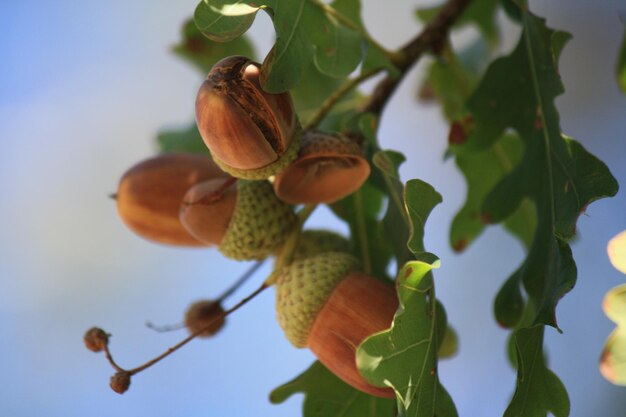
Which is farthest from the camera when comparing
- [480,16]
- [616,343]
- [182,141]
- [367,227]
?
[480,16]

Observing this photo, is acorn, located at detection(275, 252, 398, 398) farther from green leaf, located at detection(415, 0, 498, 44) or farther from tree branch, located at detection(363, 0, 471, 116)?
green leaf, located at detection(415, 0, 498, 44)

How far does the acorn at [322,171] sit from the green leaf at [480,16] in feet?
2.30

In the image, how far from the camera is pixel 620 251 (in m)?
0.84

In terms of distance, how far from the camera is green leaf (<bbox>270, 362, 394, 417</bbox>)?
3.56 feet

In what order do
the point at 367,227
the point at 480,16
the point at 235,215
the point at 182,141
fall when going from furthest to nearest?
the point at 480,16 < the point at 182,141 < the point at 367,227 < the point at 235,215

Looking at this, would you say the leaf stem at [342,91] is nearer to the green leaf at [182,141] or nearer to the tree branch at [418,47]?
the tree branch at [418,47]

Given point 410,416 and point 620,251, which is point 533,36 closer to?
point 620,251

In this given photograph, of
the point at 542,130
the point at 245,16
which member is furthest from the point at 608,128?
the point at 245,16

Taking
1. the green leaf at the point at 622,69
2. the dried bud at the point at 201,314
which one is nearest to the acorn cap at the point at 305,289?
the dried bud at the point at 201,314

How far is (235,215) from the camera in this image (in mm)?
1052

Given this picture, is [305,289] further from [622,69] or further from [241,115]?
[622,69]

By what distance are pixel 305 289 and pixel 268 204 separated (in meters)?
0.11

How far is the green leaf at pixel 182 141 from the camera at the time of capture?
1.49 metres

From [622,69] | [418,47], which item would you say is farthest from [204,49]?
[622,69]
